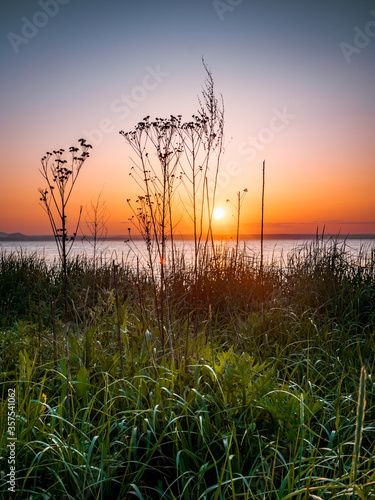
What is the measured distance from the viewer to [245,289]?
5.85 metres

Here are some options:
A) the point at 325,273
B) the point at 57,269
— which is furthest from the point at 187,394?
the point at 57,269

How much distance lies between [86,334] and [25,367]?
0.45 meters

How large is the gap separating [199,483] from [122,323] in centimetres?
157

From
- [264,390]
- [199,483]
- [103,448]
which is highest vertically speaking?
[264,390]

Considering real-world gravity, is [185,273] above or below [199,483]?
above

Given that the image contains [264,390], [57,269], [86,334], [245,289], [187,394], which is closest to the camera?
[264,390]

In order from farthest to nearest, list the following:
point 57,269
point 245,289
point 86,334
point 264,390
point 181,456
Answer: point 57,269 < point 245,289 < point 86,334 < point 264,390 < point 181,456

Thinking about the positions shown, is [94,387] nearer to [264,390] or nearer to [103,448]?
[103,448]

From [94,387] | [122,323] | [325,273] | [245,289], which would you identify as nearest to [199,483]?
[94,387]

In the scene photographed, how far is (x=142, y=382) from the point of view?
2.42 m

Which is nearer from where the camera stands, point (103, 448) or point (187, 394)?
point (103, 448)

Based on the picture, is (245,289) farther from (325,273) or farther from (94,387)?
(94,387)

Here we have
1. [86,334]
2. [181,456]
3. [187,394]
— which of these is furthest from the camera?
[86,334]

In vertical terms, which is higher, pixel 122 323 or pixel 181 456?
pixel 122 323
